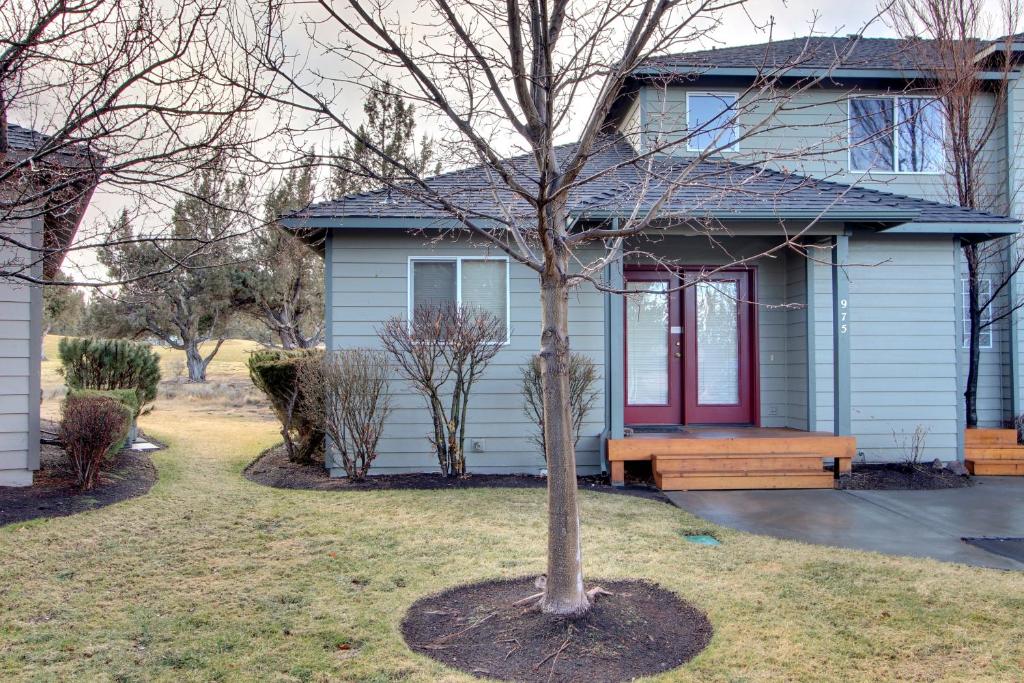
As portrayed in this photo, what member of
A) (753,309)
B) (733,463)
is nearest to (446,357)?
(733,463)

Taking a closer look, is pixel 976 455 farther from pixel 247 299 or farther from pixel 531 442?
pixel 247 299

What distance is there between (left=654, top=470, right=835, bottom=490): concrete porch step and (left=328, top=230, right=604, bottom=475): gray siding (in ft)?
3.55

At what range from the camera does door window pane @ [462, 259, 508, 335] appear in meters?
8.60

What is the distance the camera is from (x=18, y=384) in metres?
7.08

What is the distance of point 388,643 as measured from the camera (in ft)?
11.9

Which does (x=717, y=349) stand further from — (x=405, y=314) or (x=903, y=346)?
(x=405, y=314)

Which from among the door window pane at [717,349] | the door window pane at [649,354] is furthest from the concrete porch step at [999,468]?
the door window pane at [649,354]

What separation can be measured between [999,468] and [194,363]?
20.6m

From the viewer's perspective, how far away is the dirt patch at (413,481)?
25.2 feet

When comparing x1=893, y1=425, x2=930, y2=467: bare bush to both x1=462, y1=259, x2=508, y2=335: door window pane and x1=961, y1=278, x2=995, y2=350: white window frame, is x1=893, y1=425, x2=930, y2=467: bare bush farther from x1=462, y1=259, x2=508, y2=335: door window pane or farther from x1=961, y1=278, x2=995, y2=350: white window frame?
x1=462, y1=259, x2=508, y2=335: door window pane

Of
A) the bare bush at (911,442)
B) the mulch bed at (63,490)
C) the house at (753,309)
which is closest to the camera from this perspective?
the mulch bed at (63,490)

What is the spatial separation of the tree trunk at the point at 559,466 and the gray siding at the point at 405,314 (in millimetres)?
4590

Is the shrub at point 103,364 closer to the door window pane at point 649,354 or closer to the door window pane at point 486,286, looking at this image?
the door window pane at point 486,286

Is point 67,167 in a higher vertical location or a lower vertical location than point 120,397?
higher
